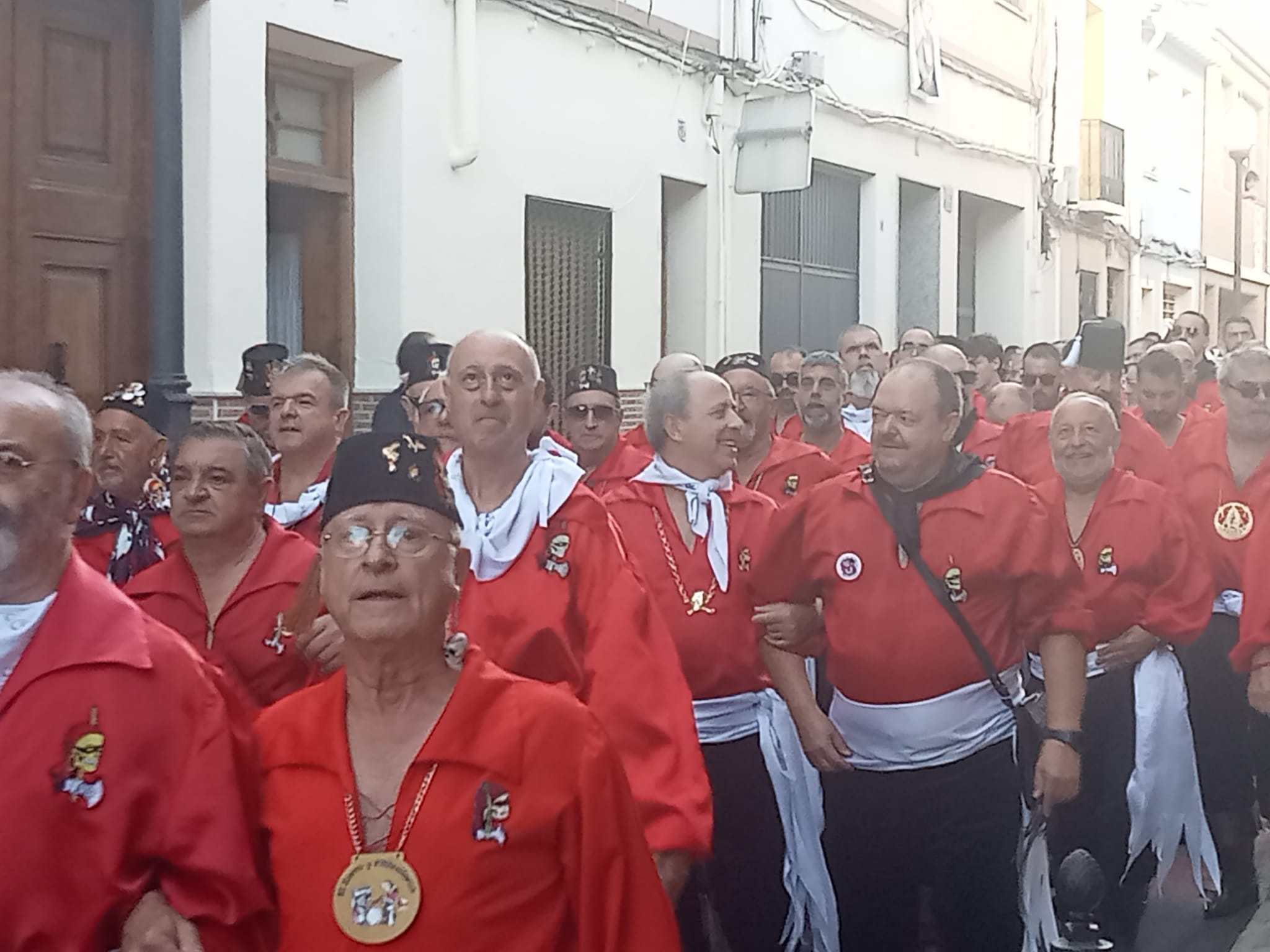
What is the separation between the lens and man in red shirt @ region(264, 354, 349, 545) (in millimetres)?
5824

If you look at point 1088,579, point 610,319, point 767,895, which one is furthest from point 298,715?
point 610,319

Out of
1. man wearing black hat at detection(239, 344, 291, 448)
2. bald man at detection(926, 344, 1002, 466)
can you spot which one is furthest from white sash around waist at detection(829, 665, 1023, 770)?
man wearing black hat at detection(239, 344, 291, 448)

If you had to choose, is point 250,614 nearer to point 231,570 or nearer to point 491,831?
point 231,570

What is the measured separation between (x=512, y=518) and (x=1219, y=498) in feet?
12.6

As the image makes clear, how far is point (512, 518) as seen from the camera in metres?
4.26

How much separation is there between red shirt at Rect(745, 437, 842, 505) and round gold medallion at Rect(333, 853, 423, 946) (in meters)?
4.63

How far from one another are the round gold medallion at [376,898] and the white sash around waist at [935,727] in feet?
7.68

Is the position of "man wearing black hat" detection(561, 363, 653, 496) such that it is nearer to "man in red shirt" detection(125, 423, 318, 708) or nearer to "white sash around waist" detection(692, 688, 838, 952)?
"white sash around waist" detection(692, 688, 838, 952)

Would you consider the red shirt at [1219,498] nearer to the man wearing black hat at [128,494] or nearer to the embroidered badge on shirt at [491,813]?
the man wearing black hat at [128,494]

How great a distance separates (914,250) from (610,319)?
7.22m

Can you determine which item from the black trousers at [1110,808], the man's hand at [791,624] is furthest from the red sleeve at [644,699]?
the black trousers at [1110,808]

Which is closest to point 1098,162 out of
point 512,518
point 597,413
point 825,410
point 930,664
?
point 825,410

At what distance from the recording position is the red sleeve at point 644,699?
12.7 feet

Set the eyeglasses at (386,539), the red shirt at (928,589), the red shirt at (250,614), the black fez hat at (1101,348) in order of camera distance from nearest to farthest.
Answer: the eyeglasses at (386,539) < the red shirt at (250,614) < the red shirt at (928,589) < the black fez hat at (1101,348)
